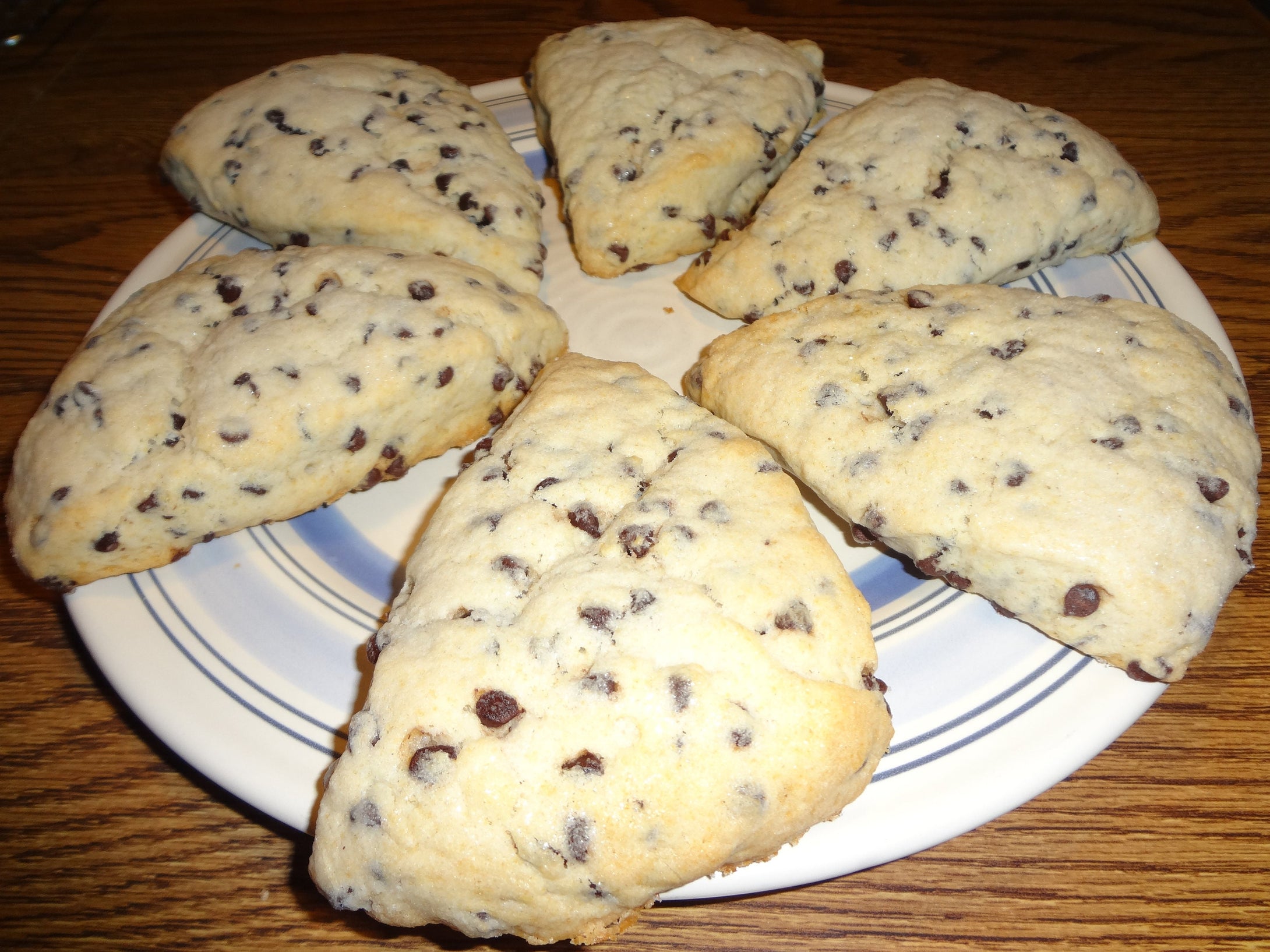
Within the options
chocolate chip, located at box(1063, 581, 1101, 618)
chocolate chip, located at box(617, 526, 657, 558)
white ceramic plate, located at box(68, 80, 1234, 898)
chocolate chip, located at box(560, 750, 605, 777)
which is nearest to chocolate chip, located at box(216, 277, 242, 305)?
white ceramic plate, located at box(68, 80, 1234, 898)

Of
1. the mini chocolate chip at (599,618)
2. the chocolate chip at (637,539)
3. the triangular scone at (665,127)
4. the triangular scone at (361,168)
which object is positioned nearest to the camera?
the mini chocolate chip at (599,618)

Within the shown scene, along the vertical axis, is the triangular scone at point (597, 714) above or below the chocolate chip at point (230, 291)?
below

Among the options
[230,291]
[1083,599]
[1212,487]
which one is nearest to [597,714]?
[1083,599]

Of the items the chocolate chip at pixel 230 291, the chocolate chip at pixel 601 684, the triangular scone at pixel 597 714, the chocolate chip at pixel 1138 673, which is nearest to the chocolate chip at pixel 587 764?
the triangular scone at pixel 597 714

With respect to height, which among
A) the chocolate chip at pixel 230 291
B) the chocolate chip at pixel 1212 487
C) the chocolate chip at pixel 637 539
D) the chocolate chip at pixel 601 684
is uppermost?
the chocolate chip at pixel 1212 487

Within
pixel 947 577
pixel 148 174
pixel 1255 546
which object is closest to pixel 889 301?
pixel 947 577

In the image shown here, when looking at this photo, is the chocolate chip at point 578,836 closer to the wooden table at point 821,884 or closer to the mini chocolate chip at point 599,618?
the mini chocolate chip at point 599,618

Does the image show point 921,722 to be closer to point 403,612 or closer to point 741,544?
point 741,544

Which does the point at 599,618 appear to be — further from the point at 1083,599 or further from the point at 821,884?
the point at 1083,599

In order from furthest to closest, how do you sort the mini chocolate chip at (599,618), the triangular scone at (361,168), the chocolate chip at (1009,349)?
the triangular scone at (361,168) < the chocolate chip at (1009,349) < the mini chocolate chip at (599,618)
